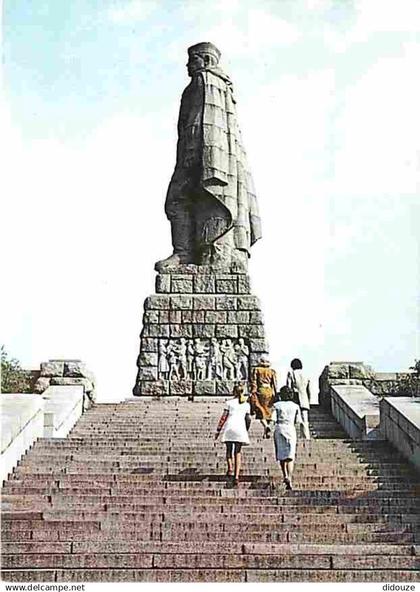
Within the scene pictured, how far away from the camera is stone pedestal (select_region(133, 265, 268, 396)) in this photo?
17.1m

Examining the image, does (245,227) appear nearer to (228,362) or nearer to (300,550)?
(228,362)

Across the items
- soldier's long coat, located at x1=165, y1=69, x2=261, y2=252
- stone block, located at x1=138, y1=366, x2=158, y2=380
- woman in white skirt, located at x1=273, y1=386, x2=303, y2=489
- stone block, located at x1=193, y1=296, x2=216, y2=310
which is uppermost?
soldier's long coat, located at x1=165, y1=69, x2=261, y2=252

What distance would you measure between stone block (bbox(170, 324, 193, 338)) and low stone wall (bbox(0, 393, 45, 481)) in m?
5.67

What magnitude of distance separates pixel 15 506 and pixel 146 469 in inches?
73.3

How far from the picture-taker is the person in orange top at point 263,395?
1155 centimetres

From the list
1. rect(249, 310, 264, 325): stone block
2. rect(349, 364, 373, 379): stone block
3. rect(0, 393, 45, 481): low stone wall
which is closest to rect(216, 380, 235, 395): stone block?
rect(249, 310, 264, 325): stone block

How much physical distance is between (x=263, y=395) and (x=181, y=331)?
19.9 feet

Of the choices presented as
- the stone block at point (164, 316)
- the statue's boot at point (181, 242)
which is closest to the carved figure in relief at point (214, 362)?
the stone block at point (164, 316)

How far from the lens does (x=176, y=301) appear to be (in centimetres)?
1775

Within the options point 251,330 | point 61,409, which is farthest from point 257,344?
point 61,409

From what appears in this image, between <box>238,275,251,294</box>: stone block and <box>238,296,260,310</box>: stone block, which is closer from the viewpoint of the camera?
<box>238,296,260,310</box>: stone block

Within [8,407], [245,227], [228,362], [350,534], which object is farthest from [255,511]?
[245,227]

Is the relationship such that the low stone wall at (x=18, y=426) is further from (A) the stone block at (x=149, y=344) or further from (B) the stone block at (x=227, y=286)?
(B) the stone block at (x=227, y=286)

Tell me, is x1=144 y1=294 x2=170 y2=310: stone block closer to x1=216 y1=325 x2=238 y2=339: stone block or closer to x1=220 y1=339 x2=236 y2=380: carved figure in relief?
x1=216 y1=325 x2=238 y2=339: stone block
